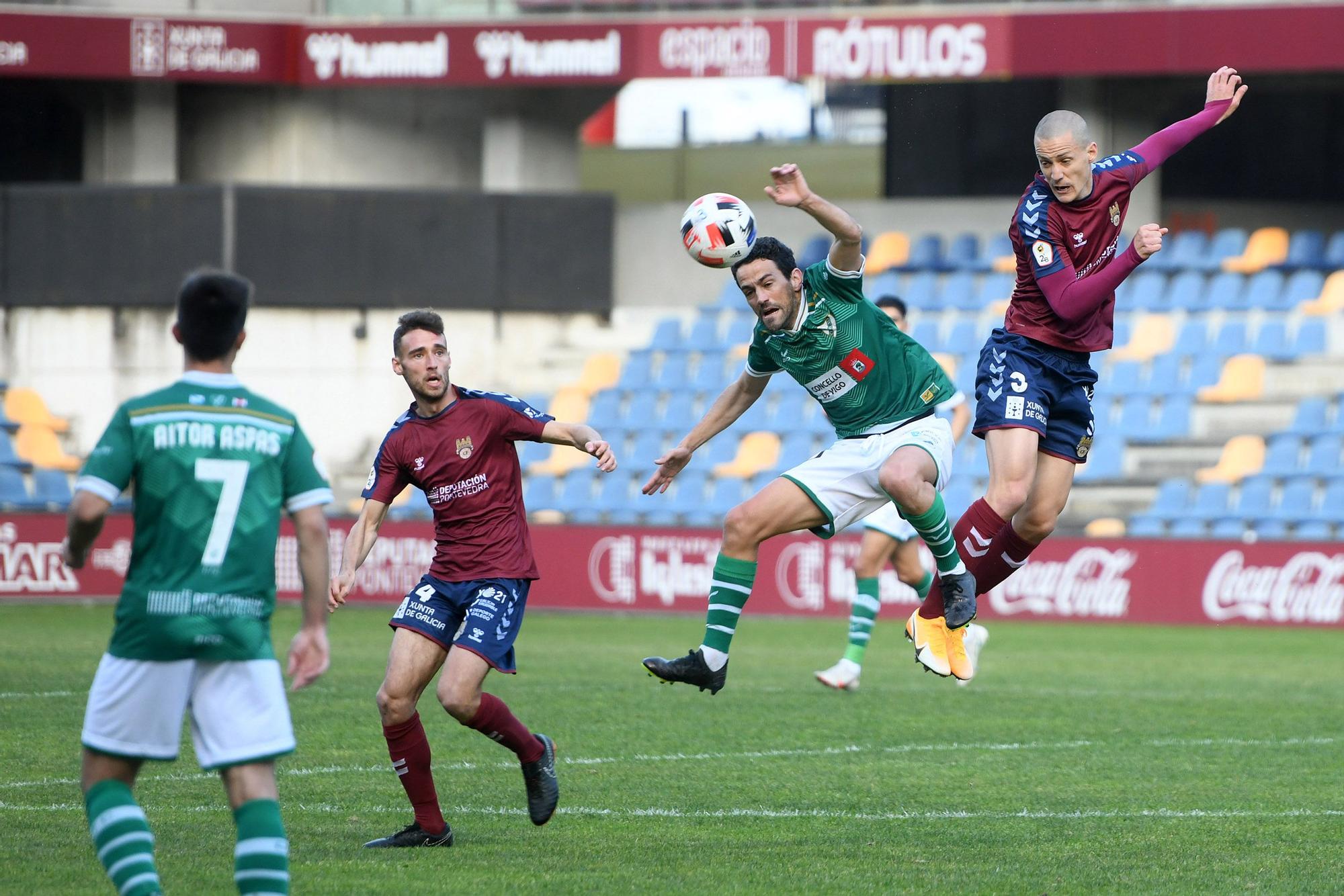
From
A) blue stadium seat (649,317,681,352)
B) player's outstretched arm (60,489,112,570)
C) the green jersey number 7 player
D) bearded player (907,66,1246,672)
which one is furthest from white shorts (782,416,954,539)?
→ blue stadium seat (649,317,681,352)

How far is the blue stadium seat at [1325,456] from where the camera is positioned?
65.9 ft

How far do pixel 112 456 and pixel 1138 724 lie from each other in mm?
7559

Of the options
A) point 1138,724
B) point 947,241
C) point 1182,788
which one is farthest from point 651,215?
point 1182,788

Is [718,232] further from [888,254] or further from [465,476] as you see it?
[888,254]

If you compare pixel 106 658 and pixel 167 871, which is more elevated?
pixel 106 658

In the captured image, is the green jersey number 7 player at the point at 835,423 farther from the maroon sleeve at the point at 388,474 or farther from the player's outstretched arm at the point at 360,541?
the player's outstretched arm at the point at 360,541

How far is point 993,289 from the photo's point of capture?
23.5 meters

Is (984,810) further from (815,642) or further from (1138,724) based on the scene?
(815,642)

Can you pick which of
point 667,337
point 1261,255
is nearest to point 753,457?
point 667,337

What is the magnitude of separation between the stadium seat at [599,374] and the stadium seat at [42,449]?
6396 millimetres

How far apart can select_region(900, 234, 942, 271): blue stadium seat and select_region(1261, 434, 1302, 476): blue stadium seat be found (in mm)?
5359

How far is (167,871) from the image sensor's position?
6598 millimetres

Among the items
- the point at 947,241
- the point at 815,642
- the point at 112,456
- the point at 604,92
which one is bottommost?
the point at 815,642

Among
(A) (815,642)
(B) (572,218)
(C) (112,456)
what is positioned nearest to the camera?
(C) (112,456)
